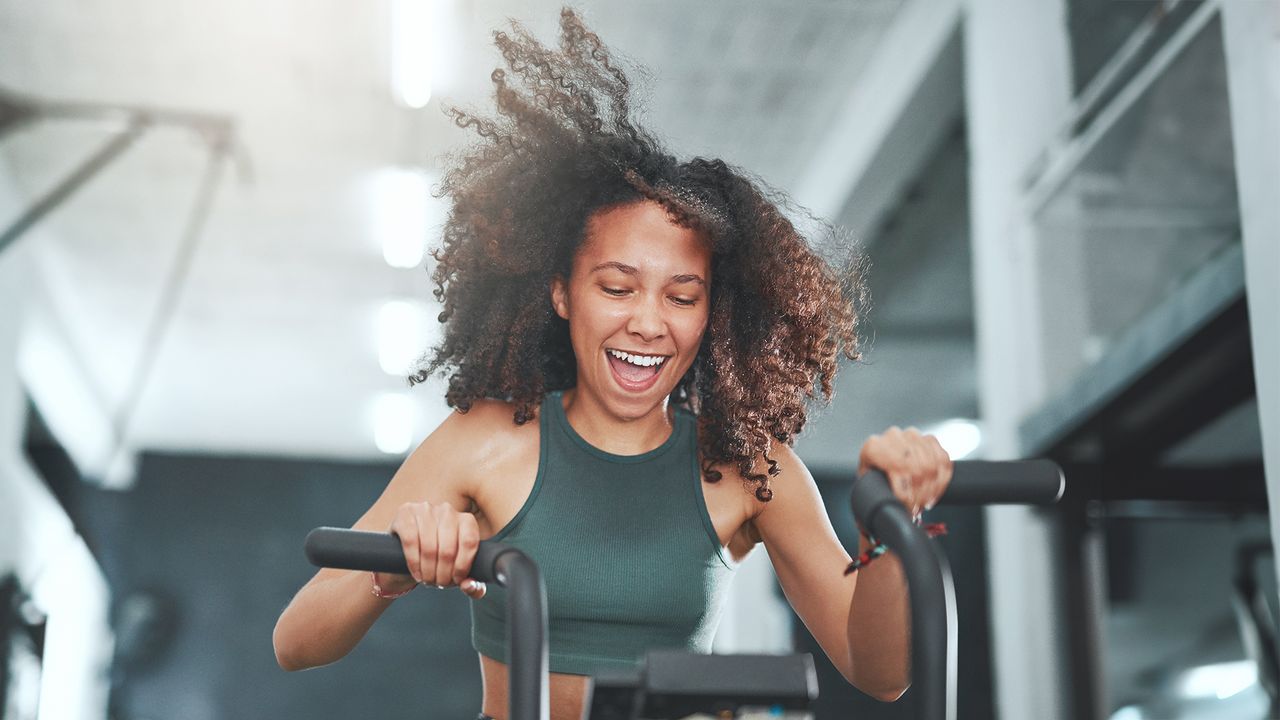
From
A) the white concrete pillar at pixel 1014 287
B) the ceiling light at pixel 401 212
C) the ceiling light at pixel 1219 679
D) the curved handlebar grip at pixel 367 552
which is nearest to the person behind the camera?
the curved handlebar grip at pixel 367 552

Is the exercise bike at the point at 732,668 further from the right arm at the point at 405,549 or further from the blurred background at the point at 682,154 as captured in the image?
the blurred background at the point at 682,154

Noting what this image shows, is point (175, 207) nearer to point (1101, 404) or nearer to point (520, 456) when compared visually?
point (1101, 404)

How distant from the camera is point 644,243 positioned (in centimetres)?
157

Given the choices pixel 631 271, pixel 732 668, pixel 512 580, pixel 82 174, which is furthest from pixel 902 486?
pixel 82 174

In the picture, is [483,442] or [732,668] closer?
[732,668]

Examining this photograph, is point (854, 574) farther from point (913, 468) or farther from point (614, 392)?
point (913, 468)

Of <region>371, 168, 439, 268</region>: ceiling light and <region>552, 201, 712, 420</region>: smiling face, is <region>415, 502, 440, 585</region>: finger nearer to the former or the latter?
<region>552, 201, 712, 420</region>: smiling face

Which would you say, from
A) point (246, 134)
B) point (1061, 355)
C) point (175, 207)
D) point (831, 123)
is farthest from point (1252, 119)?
point (175, 207)

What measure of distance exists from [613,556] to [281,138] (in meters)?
4.50

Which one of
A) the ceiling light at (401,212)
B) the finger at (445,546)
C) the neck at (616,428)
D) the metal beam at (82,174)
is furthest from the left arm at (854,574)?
the metal beam at (82,174)

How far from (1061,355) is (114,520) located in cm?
774

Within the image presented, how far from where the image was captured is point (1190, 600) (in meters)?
7.56

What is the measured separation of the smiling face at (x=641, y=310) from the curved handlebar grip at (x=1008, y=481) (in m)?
0.50

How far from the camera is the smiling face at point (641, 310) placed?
5.04 feet
